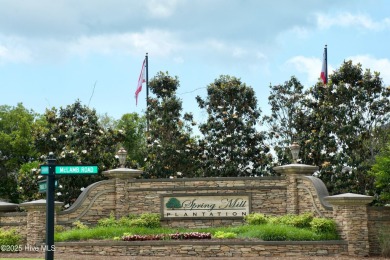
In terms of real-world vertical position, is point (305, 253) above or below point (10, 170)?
below

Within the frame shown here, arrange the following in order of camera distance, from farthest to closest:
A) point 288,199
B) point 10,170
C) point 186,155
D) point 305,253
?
1. point 10,170
2. point 186,155
3. point 288,199
4. point 305,253

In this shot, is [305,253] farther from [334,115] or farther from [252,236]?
[334,115]

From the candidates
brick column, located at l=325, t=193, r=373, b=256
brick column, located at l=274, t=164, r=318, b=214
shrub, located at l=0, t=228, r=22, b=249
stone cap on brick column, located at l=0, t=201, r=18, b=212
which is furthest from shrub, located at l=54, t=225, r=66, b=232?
brick column, located at l=325, t=193, r=373, b=256

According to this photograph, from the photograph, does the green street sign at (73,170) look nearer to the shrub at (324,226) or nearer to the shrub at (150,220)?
the shrub at (324,226)

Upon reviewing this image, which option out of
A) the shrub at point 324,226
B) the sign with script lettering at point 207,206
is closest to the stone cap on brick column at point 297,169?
the sign with script lettering at point 207,206

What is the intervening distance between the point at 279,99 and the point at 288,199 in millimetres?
10893

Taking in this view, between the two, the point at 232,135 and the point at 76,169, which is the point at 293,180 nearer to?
the point at 232,135

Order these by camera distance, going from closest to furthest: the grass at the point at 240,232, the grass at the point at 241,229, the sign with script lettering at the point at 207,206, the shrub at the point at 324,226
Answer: the grass at the point at 240,232, the grass at the point at 241,229, the shrub at the point at 324,226, the sign with script lettering at the point at 207,206

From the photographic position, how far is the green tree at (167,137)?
111 feet

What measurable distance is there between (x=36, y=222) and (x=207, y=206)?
6903mm

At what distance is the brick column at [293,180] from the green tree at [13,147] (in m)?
28.6

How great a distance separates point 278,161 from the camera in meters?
33.7

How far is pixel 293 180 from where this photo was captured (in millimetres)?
25734

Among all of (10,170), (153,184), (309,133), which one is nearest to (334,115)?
(309,133)
